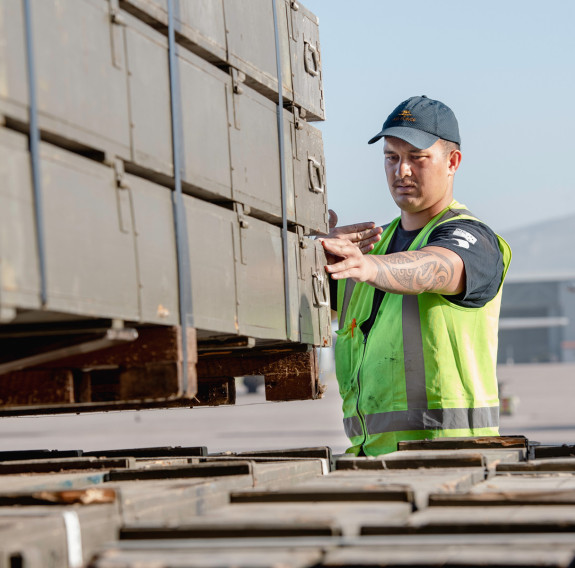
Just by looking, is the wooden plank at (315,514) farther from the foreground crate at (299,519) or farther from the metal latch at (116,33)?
the metal latch at (116,33)

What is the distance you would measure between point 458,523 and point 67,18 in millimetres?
2122

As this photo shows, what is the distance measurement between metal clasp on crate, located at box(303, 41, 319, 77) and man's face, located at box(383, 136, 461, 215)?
0.69 meters

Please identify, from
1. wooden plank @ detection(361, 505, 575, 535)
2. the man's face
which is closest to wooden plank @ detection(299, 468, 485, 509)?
wooden plank @ detection(361, 505, 575, 535)

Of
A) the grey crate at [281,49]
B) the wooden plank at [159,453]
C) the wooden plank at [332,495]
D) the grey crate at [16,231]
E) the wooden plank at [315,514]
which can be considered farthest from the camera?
the wooden plank at [159,453]

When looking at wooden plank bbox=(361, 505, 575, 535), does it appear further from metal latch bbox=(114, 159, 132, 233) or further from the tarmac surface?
the tarmac surface

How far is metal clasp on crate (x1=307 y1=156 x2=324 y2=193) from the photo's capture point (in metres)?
6.02

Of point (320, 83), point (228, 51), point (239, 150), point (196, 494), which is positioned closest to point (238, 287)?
point (239, 150)

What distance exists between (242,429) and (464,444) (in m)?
32.2

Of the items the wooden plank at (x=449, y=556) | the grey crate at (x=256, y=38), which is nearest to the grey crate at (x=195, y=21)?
the grey crate at (x=256, y=38)

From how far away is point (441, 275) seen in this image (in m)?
5.99

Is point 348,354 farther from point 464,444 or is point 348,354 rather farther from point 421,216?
point 464,444

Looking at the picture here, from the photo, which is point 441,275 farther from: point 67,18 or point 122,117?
point 67,18

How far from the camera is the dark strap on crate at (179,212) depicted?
4527 millimetres

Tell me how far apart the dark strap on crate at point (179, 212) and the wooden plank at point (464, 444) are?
135 cm
